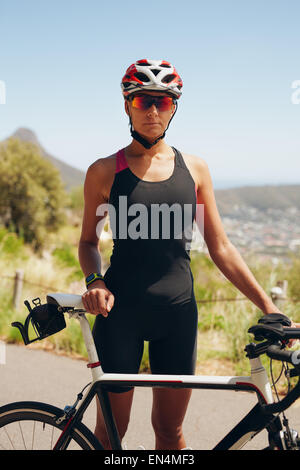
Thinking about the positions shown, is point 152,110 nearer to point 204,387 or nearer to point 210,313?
point 204,387

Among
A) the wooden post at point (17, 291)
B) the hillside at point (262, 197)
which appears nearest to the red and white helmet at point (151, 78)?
the wooden post at point (17, 291)

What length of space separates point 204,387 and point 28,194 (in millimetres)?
26207

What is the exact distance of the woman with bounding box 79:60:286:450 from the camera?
2.14 meters

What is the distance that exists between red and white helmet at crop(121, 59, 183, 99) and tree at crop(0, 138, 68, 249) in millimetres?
24927

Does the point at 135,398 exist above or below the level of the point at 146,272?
below

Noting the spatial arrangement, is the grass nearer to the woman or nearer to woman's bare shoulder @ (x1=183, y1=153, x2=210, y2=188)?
the woman

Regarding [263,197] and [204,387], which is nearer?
[204,387]

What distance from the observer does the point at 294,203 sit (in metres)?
60.0

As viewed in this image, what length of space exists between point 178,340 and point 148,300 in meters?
0.23

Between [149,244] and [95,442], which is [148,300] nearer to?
[149,244]

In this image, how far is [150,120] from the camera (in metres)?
2.21

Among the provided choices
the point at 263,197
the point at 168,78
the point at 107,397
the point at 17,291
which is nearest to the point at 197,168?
the point at 168,78

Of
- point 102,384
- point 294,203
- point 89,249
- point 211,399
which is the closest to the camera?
point 102,384
